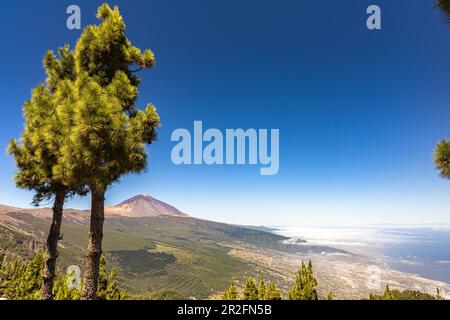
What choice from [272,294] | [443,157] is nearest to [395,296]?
[272,294]

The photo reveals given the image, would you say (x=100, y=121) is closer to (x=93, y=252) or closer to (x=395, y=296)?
(x=93, y=252)

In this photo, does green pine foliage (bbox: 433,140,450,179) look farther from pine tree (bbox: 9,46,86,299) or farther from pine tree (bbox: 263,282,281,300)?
pine tree (bbox: 263,282,281,300)

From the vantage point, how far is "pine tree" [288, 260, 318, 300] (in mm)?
26520

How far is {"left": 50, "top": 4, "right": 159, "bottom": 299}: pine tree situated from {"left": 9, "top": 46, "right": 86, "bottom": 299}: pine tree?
2.36 m

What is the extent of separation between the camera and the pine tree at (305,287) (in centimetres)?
2652

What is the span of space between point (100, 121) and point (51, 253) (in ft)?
26.0

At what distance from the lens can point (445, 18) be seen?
4371 millimetres

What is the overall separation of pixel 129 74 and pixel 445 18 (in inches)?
359

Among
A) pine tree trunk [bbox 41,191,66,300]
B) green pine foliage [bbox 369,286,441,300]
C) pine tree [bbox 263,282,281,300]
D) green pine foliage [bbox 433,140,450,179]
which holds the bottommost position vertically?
green pine foliage [bbox 369,286,441,300]

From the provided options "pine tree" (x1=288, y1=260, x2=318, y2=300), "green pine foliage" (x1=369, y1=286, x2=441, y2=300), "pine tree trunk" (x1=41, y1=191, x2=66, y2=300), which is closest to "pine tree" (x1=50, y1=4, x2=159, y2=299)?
"pine tree trunk" (x1=41, y1=191, x2=66, y2=300)

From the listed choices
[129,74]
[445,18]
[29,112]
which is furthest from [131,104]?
[445,18]

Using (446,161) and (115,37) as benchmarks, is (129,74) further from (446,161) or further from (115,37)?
(446,161)

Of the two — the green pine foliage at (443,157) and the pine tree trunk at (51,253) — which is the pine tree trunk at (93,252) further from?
the green pine foliage at (443,157)

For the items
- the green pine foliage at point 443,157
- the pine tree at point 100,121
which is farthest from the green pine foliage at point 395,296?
the pine tree at point 100,121
